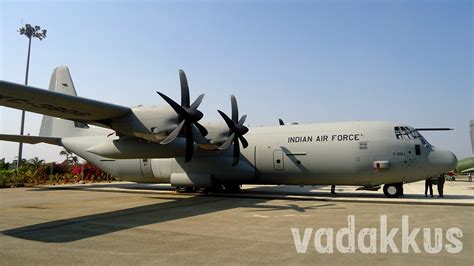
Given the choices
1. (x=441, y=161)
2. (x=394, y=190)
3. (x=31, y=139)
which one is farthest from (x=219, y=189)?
(x=31, y=139)

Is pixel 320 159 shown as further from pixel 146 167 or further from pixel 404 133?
pixel 146 167

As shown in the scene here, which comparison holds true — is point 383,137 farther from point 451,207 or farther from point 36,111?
point 36,111

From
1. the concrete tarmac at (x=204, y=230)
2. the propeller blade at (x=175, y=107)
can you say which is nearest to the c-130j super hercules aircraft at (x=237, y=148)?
the propeller blade at (x=175, y=107)

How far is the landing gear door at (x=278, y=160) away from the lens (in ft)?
62.2

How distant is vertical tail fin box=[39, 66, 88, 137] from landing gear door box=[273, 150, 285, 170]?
13600 millimetres

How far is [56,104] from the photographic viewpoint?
12992 millimetres

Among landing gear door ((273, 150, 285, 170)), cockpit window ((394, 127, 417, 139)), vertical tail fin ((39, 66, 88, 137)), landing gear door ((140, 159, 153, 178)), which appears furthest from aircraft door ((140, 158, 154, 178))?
cockpit window ((394, 127, 417, 139))

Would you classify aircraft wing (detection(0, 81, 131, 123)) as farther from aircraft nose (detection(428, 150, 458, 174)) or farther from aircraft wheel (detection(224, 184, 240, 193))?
aircraft nose (detection(428, 150, 458, 174))

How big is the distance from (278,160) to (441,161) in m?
7.84

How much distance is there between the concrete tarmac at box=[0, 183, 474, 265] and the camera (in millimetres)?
6805

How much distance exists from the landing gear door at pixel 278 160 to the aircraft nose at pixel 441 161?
709 cm

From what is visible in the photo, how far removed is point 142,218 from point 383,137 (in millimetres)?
12044

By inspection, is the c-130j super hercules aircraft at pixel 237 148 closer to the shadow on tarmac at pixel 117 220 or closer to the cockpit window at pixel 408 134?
the cockpit window at pixel 408 134

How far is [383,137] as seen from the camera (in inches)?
687
